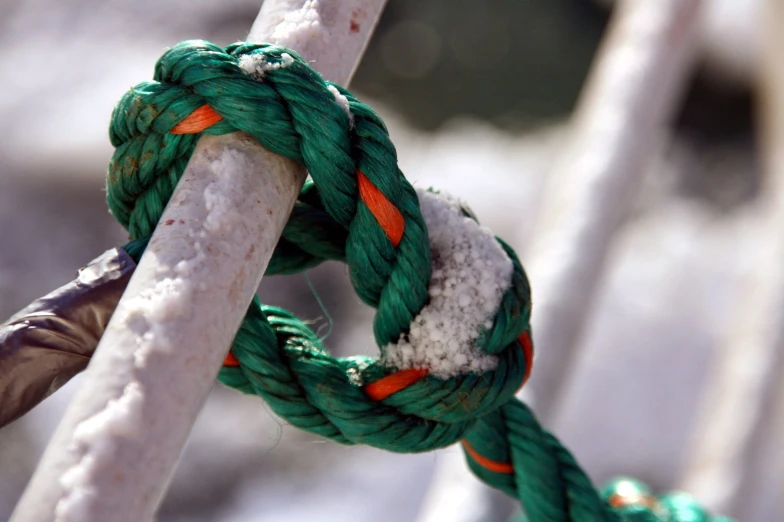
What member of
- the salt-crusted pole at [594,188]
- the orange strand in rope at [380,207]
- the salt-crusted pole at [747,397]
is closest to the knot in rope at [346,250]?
the orange strand in rope at [380,207]

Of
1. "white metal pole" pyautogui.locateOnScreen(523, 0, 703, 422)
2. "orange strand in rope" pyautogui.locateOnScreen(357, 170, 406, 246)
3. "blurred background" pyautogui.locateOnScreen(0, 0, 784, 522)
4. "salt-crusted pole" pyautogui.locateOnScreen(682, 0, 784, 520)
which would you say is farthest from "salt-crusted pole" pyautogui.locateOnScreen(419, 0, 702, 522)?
"orange strand in rope" pyautogui.locateOnScreen(357, 170, 406, 246)

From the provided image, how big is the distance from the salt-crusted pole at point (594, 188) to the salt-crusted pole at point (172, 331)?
480 mm

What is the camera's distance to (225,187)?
0.43 m

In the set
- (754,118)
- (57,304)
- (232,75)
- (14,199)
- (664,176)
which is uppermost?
(754,118)

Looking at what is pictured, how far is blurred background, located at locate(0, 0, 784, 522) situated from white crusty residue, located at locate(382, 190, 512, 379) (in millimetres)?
369

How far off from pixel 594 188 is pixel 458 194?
35.5 inches

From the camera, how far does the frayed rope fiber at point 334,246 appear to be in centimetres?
46

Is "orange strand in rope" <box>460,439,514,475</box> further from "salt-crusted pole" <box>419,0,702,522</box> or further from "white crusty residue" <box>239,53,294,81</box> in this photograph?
"white crusty residue" <box>239,53,294,81</box>

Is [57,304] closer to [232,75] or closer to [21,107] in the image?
[232,75]

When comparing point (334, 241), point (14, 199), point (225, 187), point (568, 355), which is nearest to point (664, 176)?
point (568, 355)

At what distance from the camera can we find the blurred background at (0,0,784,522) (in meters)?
1.46

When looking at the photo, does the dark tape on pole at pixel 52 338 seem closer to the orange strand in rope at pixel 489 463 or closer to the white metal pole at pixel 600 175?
the orange strand in rope at pixel 489 463

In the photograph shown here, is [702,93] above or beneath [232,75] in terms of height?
above

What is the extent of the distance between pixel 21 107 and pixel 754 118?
186 cm
